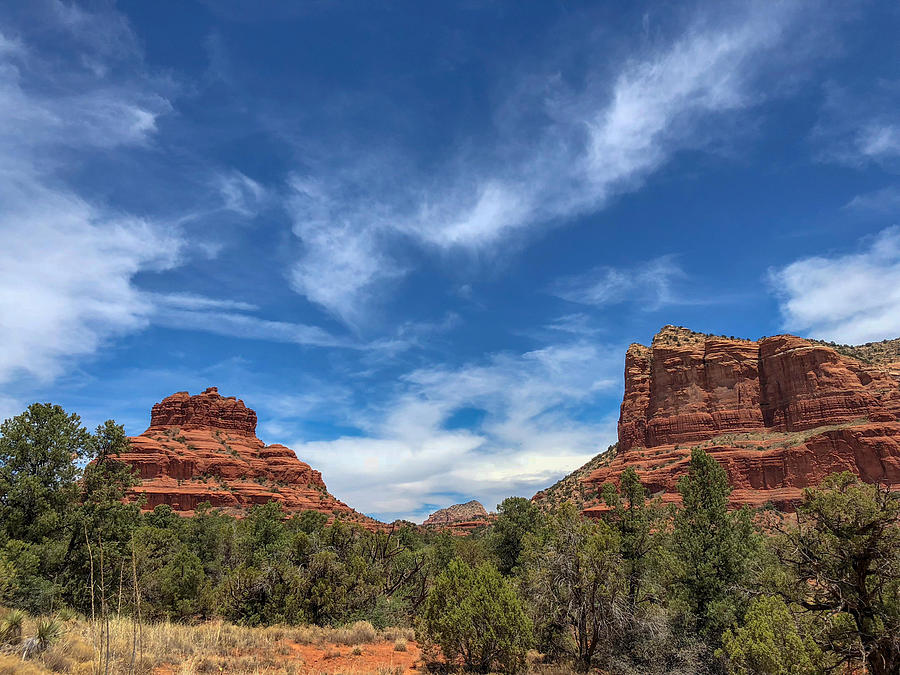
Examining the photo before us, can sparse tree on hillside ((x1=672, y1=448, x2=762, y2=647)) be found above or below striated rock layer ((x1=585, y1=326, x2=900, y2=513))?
below

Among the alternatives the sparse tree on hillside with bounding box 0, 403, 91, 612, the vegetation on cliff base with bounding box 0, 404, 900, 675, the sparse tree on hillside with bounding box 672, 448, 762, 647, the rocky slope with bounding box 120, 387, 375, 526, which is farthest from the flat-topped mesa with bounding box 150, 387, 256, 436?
the sparse tree on hillside with bounding box 672, 448, 762, 647

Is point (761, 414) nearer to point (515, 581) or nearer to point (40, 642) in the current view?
point (515, 581)

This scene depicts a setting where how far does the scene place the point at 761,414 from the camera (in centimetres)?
9962

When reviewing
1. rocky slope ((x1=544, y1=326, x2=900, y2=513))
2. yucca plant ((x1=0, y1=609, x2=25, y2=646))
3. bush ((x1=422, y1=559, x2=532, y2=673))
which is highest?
rocky slope ((x1=544, y1=326, x2=900, y2=513))

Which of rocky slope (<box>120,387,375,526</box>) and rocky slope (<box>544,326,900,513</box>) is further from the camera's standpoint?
rocky slope (<box>120,387,375,526</box>)

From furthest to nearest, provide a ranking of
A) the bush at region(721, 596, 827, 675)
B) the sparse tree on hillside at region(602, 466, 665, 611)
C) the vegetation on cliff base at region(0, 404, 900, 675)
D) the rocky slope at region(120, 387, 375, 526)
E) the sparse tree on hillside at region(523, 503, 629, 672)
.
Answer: the rocky slope at region(120, 387, 375, 526) → the sparse tree on hillside at region(602, 466, 665, 611) → the sparse tree on hillside at region(523, 503, 629, 672) → the vegetation on cliff base at region(0, 404, 900, 675) → the bush at region(721, 596, 827, 675)

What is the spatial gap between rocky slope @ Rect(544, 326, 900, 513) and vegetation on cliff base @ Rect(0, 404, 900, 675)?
57.2m

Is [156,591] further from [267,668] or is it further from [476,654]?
[476,654]

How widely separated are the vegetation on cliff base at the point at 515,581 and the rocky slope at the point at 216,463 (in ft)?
Result: 182

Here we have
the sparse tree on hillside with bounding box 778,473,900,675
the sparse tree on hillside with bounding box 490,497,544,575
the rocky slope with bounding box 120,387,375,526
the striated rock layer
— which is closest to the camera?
the sparse tree on hillside with bounding box 778,473,900,675

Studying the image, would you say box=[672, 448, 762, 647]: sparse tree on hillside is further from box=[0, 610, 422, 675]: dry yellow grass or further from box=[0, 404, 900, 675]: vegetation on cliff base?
box=[0, 610, 422, 675]: dry yellow grass

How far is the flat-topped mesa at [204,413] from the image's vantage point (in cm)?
11975

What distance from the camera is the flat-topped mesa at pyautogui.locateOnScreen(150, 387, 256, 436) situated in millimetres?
119750

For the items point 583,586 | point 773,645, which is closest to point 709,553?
point 583,586
